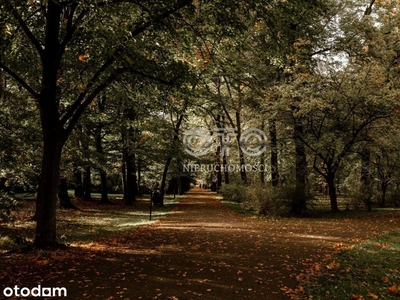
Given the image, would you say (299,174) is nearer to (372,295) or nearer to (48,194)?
(372,295)

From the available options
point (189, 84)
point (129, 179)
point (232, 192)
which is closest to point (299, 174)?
point (189, 84)

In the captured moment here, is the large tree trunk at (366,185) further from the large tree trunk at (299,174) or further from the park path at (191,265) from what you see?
the park path at (191,265)

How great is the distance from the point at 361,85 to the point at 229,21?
38.4 ft

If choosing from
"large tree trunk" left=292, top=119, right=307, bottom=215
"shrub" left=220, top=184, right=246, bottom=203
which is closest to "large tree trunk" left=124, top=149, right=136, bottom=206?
"shrub" left=220, top=184, right=246, bottom=203

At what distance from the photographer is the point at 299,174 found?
62.3 ft

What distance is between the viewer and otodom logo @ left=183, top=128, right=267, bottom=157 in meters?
26.2

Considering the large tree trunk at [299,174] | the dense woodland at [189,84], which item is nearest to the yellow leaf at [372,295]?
the dense woodland at [189,84]

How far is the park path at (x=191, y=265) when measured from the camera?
17.8ft

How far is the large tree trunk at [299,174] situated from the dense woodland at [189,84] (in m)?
0.08

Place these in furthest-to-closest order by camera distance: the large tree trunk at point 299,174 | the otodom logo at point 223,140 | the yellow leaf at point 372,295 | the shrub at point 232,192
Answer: the shrub at point 232,192 → the otodom logo at point 223,140 → the large tree trunk at point 299,174 → the yellow leaf at point 372,295

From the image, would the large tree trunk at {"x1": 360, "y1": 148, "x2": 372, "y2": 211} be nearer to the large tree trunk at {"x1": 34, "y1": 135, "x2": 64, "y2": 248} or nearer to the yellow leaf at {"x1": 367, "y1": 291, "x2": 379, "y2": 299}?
the yellow leaf at {"x1": 367, "y1": 291, "x2": 379, "y2": 299}

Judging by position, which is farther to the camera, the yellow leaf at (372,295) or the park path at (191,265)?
the park path at (191,265)

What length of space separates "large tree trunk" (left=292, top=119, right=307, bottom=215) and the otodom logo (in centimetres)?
311

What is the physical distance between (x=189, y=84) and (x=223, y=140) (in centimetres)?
2549
